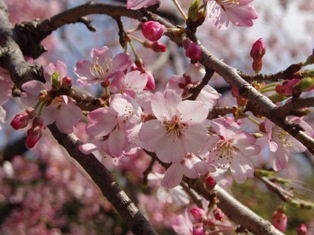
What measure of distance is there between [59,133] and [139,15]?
1.33ft

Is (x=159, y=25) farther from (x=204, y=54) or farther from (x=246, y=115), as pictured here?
(x=246, y=115)

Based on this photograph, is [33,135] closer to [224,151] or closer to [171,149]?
[171,149]

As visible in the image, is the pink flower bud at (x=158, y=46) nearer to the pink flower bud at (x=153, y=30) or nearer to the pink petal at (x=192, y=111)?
the pink flower bud at (x=153, y=30)

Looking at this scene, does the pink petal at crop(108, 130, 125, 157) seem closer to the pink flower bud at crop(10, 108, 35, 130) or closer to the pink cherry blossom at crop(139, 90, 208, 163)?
the pink cherry blossom at crop(139, 90, 208, 163)

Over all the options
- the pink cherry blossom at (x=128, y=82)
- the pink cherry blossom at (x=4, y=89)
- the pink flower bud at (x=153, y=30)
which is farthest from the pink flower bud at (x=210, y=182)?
the pink cherry blossom at (x=4, y=89)

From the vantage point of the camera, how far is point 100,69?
1.31m

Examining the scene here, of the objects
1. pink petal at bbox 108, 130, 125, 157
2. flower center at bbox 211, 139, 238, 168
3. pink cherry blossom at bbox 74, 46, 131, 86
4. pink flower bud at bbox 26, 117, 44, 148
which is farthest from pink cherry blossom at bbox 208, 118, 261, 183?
pink flower bud at bbox 26, 117, 44, 148

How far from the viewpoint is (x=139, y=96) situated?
3.67 ft

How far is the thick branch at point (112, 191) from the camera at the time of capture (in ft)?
3.42

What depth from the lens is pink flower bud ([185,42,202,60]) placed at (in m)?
1.03

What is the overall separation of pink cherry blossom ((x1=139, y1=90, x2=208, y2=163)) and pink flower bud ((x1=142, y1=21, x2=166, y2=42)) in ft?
0.53

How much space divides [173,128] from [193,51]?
21 centimetres

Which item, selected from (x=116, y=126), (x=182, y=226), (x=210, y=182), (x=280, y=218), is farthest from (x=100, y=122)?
(x=280, y=218)

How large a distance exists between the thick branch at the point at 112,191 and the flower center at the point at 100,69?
0.67ft
